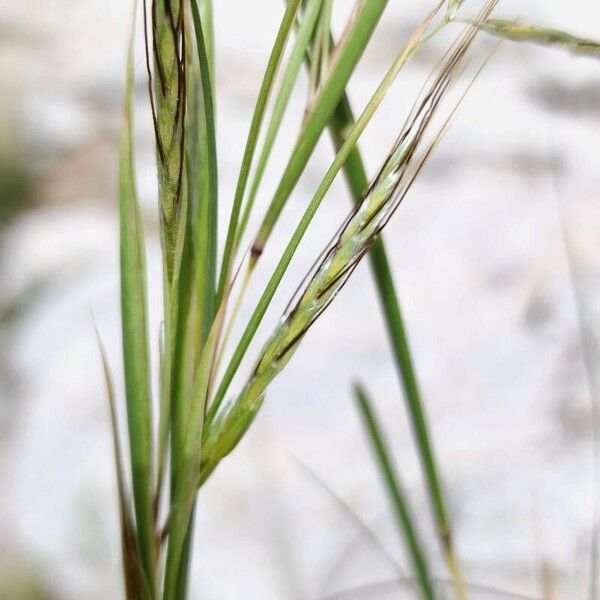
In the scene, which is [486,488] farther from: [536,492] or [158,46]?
[158,46]

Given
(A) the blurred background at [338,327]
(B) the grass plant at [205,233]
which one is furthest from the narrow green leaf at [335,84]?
(A) the blurred background at [338,327]

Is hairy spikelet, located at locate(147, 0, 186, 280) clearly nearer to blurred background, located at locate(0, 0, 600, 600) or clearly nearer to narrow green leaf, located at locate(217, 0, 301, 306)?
narrow green leaf, located at locate(217, 0, 301, 306)

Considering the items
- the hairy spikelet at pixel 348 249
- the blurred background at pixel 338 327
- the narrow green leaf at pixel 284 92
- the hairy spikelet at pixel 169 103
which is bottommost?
the hairy spikelet at pixel 348 249

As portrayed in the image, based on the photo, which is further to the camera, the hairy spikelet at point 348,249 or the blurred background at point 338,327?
the blurred background at point 338,327

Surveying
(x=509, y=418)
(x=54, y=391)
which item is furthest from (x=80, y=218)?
(x=509, y=418)

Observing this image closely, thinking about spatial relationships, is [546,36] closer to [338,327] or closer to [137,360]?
[137,360]

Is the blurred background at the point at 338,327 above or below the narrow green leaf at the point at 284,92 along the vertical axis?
above

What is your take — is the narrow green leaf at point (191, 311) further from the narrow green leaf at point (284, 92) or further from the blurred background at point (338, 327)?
the blurred background at point (338, 327)
